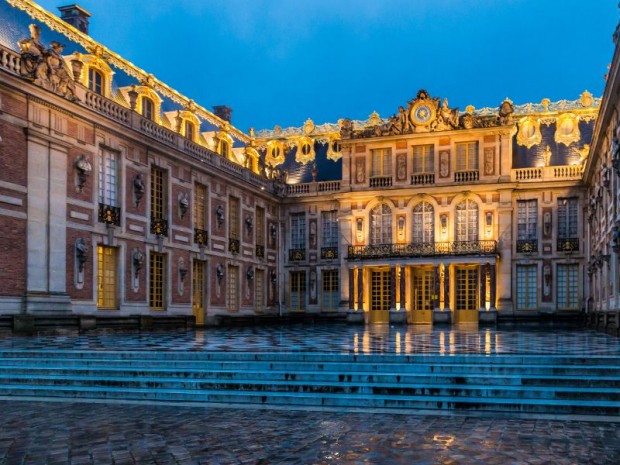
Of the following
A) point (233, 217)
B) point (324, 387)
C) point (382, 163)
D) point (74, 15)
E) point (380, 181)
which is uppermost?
point (74, 15)

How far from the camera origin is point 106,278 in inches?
982

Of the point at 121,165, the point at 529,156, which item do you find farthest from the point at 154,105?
the point at 529,156

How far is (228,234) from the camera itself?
113 feet

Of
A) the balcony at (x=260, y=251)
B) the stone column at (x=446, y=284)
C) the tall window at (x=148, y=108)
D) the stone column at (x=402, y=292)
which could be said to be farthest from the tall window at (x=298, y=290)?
the tall window at (x=148, y=108)

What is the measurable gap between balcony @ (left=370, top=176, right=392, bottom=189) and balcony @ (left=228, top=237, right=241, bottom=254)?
9234 mm

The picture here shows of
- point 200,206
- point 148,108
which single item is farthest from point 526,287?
point 148,108

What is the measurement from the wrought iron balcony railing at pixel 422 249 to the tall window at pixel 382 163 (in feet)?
13.9

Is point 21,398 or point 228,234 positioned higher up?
point 228,234

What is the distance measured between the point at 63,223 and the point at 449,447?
58.1ft

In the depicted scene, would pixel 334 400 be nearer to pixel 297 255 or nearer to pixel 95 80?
pixel 95 80

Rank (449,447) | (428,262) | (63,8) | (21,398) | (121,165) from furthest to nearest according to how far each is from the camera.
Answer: (428,262) < (63,8) < (121,165) < (21,398) < (449,447)

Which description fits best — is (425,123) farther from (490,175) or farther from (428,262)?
(428,262)

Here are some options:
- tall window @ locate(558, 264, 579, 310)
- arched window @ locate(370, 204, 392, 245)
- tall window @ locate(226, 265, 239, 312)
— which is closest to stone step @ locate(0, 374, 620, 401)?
tall window @ locate(226, 265, 239, 312)

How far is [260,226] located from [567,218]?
54.5ft
